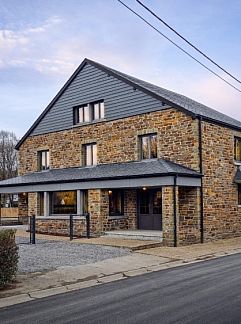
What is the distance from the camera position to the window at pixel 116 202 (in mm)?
22483

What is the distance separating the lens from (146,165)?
20.6 m

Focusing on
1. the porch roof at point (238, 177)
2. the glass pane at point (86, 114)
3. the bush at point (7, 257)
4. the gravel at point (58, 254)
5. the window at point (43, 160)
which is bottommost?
the gravel at point (58, 254)

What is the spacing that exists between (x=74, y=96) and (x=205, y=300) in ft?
64.2

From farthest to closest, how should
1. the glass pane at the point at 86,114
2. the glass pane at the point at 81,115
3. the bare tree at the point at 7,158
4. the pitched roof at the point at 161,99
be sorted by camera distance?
the bare tree at the point at 7,158, the glass pane at the point at 81,115, the glass pane at the point at 86,114, the pitched roof at the point at 161,99

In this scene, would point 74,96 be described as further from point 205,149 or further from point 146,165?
point 205,149

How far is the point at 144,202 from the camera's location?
73.1 feet

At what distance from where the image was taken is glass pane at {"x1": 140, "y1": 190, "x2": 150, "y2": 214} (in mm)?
22114

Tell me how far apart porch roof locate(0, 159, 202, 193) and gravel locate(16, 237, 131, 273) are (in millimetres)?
3619

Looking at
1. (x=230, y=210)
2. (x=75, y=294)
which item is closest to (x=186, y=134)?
(x=230, y=210)

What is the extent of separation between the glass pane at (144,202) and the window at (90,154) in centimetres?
365

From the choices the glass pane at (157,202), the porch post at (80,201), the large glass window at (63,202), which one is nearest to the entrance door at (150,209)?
the glass pane at (157,202)

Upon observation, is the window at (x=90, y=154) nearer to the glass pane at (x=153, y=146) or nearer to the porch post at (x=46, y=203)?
the porch post at (x=46, y=203)

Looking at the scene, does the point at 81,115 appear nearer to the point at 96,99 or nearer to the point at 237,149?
the point at 96,99

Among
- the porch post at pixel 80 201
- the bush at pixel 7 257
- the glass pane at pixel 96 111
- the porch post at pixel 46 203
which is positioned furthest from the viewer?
the glass pane at pixel 96 111
